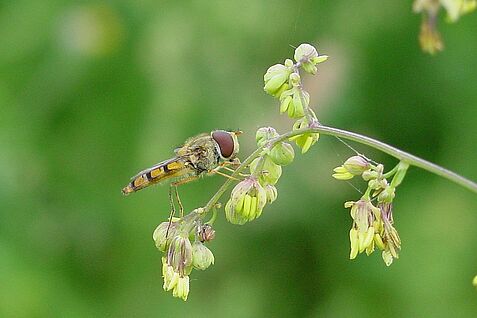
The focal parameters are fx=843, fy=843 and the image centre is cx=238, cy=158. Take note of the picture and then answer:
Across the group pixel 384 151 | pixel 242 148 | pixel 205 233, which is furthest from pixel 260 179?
pixel 242 148

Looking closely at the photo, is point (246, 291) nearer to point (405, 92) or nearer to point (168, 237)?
point (405, 92)

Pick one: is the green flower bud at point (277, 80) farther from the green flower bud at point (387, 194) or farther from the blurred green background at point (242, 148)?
the blurred green background at point (242, 148)

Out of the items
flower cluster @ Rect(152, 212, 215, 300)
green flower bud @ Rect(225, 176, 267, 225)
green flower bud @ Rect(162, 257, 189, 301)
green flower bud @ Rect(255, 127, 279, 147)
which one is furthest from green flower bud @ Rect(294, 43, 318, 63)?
green flower bud @ Rect(162, 257, 189, 301)

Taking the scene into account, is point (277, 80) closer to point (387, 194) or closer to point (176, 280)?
point (387, 194)

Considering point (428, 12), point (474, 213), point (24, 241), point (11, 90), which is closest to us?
point (428, 12)

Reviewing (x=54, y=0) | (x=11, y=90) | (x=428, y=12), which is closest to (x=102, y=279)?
(x=11, y=90)

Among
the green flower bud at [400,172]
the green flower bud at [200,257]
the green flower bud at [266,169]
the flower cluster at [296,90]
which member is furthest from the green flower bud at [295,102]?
the green flower bud at [200,257]
